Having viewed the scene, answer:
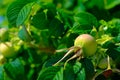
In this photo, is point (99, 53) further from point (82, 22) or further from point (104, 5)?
point (104, 5)

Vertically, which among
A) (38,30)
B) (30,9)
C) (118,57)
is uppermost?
(30,9)

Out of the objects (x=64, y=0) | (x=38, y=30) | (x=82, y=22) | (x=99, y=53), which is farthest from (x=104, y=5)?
Result: (x=99, y=53)

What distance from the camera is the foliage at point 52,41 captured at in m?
1.23

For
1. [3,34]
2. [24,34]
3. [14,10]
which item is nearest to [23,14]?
[14,10]

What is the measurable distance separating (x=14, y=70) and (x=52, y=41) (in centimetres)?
22

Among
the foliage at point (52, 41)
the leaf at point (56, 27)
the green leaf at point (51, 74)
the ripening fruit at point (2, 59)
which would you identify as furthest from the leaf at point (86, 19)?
the ripening fruit at point (2, 59)

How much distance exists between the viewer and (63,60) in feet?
4.14

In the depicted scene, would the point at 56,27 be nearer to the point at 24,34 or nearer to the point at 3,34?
the point at 24,34

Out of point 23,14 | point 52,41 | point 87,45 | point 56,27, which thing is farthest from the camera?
point 52,41

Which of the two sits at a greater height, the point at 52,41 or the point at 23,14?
the point at 23,14

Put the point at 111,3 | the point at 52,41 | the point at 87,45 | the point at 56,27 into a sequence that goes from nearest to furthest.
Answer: the point at 87,45 < the point at 56,27 < the point at 52,41 < the point at 111,3

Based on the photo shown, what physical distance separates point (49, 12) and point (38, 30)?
149mm

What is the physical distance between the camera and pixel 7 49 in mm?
1524

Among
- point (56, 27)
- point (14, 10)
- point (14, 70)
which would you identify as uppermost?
point (14, 10)
